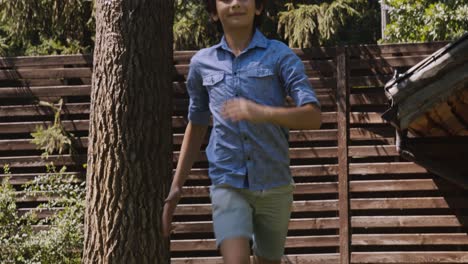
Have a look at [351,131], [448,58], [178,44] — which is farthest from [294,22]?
[448,58]

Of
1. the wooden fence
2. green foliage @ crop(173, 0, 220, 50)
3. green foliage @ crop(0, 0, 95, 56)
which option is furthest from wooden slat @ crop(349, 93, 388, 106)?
green foliage @ crop(173, 0, 220, 50)

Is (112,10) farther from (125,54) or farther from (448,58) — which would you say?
(448,58)

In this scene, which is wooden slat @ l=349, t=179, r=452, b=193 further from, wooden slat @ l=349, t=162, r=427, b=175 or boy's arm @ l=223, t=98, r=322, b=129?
boy's arm @ l=223, t=98, r=322, b=129

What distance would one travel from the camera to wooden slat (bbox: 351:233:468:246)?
26.0ft

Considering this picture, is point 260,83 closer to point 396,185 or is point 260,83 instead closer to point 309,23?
point 396,185

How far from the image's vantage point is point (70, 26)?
449 inches

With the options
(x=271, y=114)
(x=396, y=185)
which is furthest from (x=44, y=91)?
(x=271, y=114)

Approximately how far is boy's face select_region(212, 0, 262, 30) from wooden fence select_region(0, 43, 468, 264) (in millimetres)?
4115

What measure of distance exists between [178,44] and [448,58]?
8.02 meters

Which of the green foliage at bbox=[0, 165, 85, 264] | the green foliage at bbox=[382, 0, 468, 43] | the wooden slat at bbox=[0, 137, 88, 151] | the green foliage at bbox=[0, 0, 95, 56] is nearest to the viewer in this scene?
the green foliage at bbox=[0, 165, 85, 264]

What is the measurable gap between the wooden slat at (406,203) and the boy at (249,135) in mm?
4193

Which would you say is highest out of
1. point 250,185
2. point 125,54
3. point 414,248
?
point 125,54

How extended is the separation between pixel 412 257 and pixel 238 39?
4487mm

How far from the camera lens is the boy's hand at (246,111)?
349 cm
